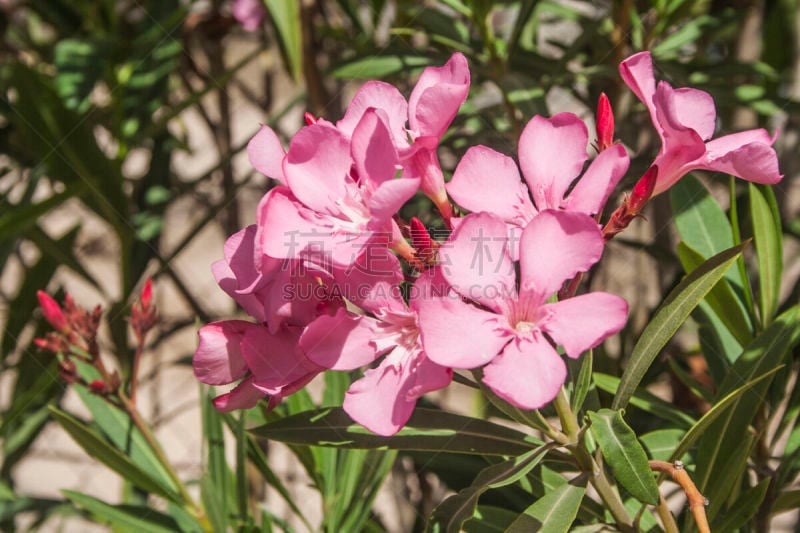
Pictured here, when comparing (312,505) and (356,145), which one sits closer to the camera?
(356,145)

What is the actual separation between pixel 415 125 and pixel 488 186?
0.29 feet

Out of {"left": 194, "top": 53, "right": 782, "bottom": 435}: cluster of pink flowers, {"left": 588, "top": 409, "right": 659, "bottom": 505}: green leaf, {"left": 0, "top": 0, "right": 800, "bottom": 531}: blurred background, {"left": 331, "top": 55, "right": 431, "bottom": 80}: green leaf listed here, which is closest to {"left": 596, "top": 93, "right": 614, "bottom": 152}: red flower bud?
{"left": 194, "top": 53, "right": 782, "bottom": 435}: cluster of pink flowers

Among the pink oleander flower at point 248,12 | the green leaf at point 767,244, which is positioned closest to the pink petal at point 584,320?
the green leaf at point 767,244

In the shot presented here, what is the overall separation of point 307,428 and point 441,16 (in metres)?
0.76

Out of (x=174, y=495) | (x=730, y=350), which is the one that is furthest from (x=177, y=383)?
(x=730, y=350)

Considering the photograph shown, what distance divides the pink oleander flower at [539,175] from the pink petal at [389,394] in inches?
4.4

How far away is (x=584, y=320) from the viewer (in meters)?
0.59

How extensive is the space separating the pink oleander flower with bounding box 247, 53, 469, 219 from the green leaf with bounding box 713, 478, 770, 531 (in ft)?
1.34

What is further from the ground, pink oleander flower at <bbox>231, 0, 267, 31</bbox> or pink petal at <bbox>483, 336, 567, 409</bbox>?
pink oleander flower at <bbox>231, 0, 267, 31</bbox>

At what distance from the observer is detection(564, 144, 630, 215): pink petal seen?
24.4 inches

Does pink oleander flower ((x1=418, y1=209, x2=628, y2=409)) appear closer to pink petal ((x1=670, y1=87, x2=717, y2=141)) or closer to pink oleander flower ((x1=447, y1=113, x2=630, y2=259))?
pink oleander flower ((x1=447, y1=113, x2=630, y2=259))

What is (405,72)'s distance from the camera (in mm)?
1207

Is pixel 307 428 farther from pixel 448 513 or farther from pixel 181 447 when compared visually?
pixel 181 447

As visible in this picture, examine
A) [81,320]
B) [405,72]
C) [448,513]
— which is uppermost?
[405,72]
